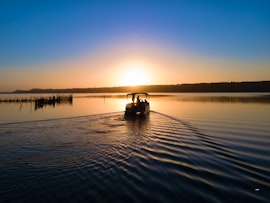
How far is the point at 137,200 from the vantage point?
6051 mm

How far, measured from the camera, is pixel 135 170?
27.9ft

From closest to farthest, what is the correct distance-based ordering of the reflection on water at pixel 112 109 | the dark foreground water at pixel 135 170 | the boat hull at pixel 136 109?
the dark foreground water at pixel 135 170
the reflection on water at pixel 112 109
the boat hull at pixel 136 109

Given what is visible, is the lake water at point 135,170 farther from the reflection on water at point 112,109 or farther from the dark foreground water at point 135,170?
the reflection on water at point 112,109

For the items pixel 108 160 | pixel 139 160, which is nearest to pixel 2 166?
pixel 108 160

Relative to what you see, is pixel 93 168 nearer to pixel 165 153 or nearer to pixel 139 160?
pixel 139 160

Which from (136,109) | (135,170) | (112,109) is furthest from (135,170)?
(112,109)

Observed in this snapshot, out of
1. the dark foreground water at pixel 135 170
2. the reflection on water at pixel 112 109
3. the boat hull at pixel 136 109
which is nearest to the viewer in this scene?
the dark foreground water at pixel 135 170

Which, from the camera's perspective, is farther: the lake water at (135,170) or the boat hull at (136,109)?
the boat hull at (136,109)

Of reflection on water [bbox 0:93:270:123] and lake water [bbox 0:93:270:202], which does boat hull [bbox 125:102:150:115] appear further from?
lake water [bbox 0:93:270:202]

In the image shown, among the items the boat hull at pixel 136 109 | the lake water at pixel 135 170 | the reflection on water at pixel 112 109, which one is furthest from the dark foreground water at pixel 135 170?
the boat hull at pixel 136 109

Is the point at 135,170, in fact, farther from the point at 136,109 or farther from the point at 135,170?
the point at 136,109

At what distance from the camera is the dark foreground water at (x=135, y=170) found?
639 centimetres

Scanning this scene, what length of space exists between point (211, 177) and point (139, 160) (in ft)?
11.3

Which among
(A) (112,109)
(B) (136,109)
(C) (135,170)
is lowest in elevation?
(A) (112,109)
